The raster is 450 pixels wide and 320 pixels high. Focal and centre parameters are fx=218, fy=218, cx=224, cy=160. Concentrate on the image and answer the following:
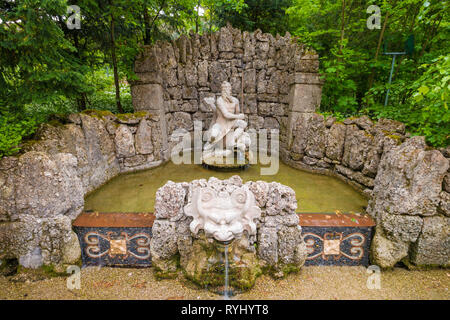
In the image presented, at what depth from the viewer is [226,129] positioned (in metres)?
4.78

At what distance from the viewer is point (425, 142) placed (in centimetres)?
273

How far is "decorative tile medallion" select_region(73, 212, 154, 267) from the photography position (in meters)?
2.70

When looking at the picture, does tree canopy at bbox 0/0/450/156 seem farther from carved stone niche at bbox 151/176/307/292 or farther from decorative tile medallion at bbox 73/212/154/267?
carved stone niche at bbox 151/176/307/292

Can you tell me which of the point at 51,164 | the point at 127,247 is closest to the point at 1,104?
the point at 51,164

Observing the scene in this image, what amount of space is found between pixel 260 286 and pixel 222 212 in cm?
112

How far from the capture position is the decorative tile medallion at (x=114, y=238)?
8.85 feet

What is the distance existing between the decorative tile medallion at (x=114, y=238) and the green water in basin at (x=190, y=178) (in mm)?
333

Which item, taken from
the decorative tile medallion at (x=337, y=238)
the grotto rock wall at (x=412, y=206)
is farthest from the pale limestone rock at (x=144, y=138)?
the grotto rock wall at (x=412, y=206)

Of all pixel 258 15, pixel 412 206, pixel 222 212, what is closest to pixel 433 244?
pixel 412 206

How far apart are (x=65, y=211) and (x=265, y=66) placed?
5433mm

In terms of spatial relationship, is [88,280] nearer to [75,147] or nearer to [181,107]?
[75,147]

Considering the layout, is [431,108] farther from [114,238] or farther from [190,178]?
[114,238]

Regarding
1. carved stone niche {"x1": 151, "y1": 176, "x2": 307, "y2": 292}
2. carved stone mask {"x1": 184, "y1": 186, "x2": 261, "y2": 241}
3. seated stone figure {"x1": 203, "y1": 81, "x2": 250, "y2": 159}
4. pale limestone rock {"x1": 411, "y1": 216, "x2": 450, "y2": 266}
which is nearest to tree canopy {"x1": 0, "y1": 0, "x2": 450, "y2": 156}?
pale limestone rock {"x1": 411, "y1": 216, "x2": 450, "y2": 266}

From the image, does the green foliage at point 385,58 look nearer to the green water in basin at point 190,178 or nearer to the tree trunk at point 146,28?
the green water in basin at point 190,178
